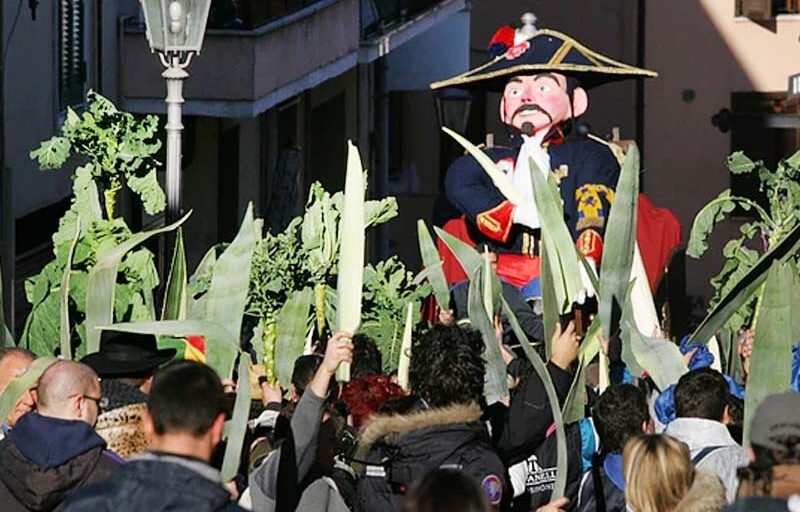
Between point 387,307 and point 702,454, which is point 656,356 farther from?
point 387,307

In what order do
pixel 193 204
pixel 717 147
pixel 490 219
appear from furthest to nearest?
pixel 717 147 → pixel 193 204 → pixel 490 219

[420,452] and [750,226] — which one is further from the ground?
[750,226]

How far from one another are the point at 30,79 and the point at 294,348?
24.3ft

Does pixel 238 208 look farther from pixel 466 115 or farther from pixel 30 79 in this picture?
pixel 30 79

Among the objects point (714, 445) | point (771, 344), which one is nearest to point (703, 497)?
point (714, 445)

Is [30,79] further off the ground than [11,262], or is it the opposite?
[30,79]

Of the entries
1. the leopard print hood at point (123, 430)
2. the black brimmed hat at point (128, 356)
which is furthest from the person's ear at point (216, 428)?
the black brimmed hat at point (128, 356)

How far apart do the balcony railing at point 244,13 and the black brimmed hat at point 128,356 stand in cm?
1021

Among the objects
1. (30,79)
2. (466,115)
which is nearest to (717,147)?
(466,115)

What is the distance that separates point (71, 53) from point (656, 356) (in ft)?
30.6

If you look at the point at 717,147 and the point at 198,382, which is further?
the point at 717,147

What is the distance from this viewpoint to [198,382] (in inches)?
218

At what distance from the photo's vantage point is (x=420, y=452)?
6.96 metres

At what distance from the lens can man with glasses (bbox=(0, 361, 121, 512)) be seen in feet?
21.3
